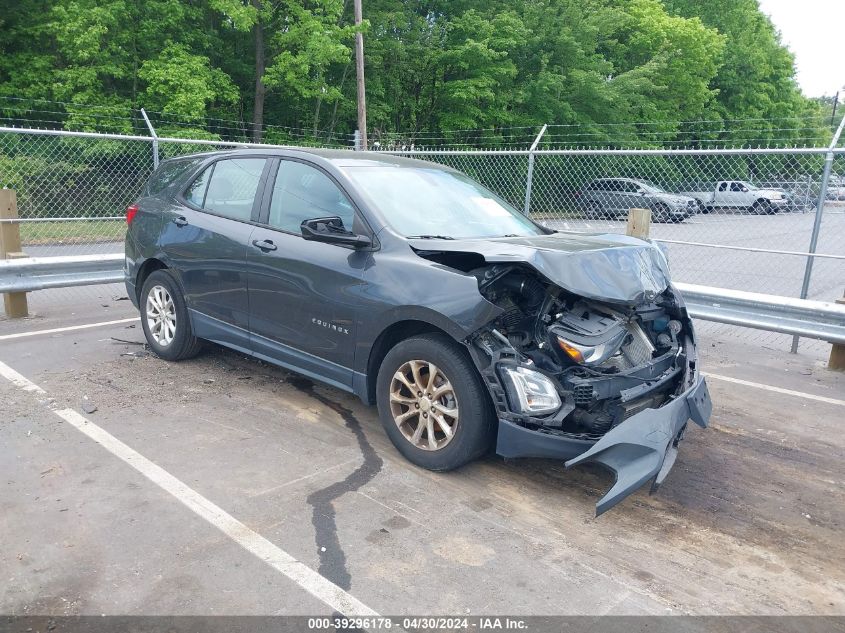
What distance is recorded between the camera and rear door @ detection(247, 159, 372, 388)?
14.4ft

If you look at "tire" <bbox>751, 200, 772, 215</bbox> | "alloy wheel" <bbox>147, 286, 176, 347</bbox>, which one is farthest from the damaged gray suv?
"tire" <bbox>751, 200, 772, 215</bbox>

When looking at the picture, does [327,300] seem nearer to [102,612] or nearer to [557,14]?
[102,612]

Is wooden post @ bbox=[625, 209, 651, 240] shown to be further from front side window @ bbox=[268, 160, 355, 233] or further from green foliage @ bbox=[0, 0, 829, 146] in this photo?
green foliage @ bbox=[0, 0, 829, 146]

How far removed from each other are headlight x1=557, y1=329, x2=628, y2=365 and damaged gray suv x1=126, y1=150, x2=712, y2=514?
0.04ft

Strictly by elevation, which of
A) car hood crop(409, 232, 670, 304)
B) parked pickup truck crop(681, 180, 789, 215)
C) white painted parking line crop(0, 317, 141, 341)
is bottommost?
white painted parking line crop(0, 317, 141, 341)

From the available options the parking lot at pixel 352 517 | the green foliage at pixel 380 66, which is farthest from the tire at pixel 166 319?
the green foliage at pixel 380 66

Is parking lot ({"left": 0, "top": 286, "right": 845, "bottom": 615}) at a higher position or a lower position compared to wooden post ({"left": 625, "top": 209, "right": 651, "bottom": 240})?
lower

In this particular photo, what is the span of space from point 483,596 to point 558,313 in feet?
5.24

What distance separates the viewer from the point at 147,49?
22266 millimetres

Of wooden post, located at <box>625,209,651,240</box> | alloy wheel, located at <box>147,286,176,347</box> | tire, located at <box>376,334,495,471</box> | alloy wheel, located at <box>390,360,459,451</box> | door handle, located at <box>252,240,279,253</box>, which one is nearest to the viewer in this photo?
tire, located at <box>376,334,495,471</box>

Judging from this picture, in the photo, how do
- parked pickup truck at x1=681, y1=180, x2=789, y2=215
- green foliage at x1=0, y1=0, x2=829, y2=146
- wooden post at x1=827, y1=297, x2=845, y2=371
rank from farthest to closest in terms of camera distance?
green foliage at x1=0, y1=0, x2=829, y2=146, parked pickup truck at x1=681, y1=180, x2=789, y2=215, wooden post at x1=827, y1=297, x2=845, y2=371

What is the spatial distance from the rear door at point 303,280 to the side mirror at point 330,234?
0.33ft

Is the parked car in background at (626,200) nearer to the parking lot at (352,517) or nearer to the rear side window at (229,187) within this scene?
the parking lot at (352,517)

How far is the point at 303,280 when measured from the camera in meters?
4.61
